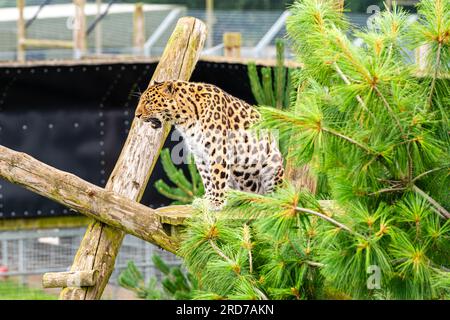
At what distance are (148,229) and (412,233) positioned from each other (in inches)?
74.3

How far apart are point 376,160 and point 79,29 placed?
6.86 meters

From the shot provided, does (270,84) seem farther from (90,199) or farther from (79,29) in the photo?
(79,29)

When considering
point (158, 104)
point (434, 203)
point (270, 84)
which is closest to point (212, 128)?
point (158, 104)

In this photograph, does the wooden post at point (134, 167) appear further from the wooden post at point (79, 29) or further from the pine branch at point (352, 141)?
the wooden post at point (79, 29)

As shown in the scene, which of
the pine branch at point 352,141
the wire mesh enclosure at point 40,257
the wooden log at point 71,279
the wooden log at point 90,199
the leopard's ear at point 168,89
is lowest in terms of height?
the wire mesh enclosure at point 40,257

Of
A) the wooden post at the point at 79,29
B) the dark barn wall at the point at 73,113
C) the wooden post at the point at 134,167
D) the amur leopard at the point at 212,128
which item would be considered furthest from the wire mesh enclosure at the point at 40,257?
the amur leopard at the point at 212,128

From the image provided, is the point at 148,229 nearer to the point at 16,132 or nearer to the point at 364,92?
the point at 364,92

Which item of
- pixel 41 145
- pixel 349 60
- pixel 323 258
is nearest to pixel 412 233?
pixel 323 258

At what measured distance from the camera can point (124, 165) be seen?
6.96 meters

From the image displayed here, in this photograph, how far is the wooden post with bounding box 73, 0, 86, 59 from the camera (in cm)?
1132

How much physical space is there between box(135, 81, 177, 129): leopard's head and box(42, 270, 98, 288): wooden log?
3.14 ft

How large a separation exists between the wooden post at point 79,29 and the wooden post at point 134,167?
13.7ft

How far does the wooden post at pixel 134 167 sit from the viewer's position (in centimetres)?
682

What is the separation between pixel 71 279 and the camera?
262 inches
